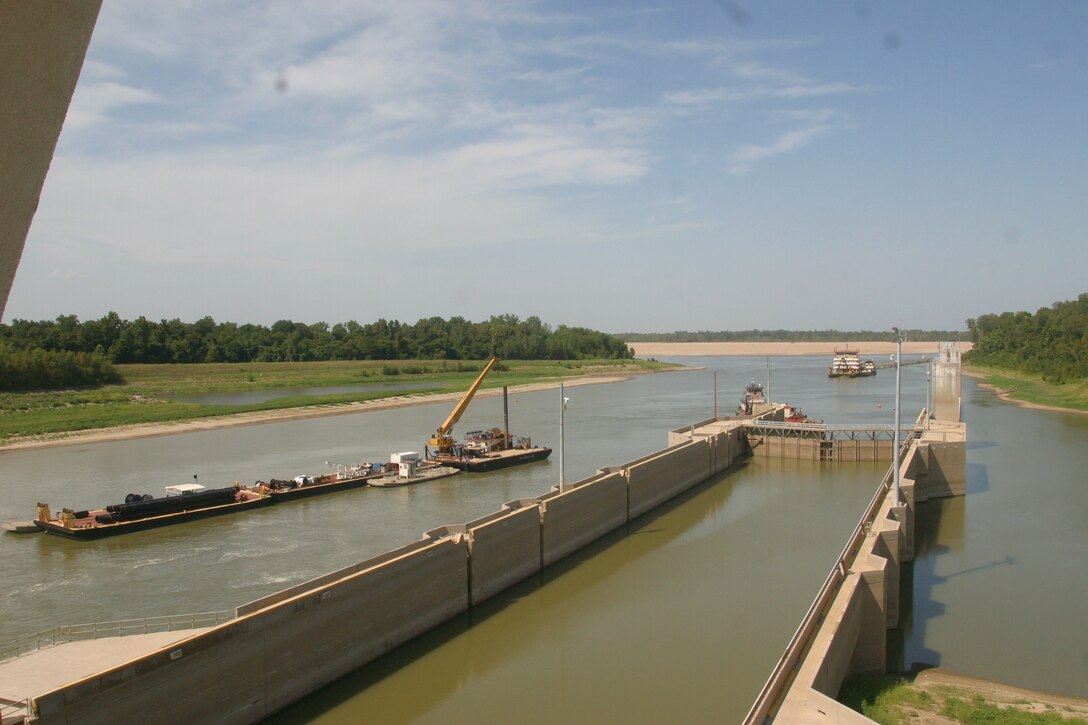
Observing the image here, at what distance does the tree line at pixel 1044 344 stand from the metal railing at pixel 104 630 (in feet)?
286

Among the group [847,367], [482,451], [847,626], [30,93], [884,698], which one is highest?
[30,93]

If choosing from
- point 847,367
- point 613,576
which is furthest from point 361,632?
point 847,367

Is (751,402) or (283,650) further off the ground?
(751,402)

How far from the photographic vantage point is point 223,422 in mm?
61562

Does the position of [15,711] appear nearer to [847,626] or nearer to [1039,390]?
[847,626]

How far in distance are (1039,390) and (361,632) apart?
87290 mm

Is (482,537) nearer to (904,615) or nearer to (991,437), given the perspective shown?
(904,615)

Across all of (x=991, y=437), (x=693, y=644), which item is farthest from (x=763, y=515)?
(x=991, y=437)

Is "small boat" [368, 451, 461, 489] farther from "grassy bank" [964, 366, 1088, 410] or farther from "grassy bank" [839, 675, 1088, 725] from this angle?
"grassy bank" [964, 366, 1088, 410]

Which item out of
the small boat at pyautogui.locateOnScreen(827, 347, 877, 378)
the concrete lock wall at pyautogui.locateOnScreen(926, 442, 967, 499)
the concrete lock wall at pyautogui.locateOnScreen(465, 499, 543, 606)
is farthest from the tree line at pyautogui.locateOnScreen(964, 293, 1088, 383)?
the concrete lock wall at pyautogui.locateOnScreen(465, 499, 543, 606)

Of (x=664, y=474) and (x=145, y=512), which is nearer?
(x=145, y=512)

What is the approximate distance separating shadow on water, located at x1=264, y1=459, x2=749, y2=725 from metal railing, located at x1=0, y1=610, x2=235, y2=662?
2660 mm

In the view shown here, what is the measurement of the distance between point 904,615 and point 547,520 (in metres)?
9.73

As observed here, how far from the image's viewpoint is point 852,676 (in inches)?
650
